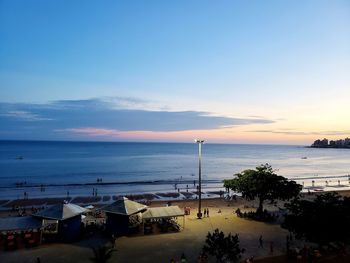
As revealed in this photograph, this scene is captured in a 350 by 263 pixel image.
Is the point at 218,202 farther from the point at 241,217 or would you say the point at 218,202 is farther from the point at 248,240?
the point at 248,240

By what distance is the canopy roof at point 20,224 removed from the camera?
20.8 metres

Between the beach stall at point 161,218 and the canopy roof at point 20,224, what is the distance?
7653 mm

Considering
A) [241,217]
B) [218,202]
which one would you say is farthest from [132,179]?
[241,217]

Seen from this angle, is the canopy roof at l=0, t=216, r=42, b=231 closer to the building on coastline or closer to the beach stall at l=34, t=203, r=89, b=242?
the beach stall at l=34, t=203, r=89, b=242

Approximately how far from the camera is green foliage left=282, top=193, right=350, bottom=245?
17.1 m

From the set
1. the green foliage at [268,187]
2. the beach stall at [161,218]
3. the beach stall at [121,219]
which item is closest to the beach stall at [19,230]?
the beach stall at [121,219]

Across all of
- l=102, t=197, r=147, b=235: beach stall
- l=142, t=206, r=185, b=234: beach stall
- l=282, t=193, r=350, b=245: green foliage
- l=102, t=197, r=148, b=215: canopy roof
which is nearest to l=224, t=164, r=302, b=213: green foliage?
l=142, t=206, r=185, b=234: beach stall

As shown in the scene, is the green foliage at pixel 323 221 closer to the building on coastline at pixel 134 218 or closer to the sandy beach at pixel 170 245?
the sandy beach at pixel 170 245

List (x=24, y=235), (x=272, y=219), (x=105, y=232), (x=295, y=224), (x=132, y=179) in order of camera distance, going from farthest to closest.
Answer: (x=132, y=179) < (x=272, y=219) < (x=105, y=232) < (x=24, y=235) < (x=295, y=224)

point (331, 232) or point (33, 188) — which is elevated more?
point (331, 232)

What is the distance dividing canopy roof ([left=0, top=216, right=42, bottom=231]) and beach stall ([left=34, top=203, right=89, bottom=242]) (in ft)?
1.41

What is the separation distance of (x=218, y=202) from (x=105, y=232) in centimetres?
1904

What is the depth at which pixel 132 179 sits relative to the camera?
71.8 m

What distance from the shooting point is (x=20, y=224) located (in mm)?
21312
